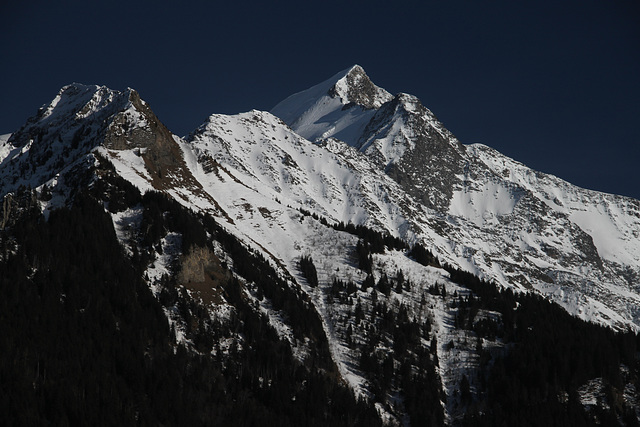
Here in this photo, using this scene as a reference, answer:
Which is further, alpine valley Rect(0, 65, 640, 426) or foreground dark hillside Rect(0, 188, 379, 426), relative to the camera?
alpine valley Rect(0, 65, 640, 426)

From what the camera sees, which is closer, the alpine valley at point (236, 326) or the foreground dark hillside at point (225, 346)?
the foreground dark hillside at point (225, 346)

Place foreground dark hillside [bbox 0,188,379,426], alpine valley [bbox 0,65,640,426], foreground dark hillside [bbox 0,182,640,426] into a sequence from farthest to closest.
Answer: alpine valley [bbox 0,65,640,426]
foreground dark hillside [bbox 0,182,640,426]
foreground dark hillside [bbox 0,188,379,426]

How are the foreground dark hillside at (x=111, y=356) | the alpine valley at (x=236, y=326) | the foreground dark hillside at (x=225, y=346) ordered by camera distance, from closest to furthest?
the foreground dark hillside at (x=111, y=356) → the foreground dark hillside at (x=225, y=346) → the alpine valley at (x=236, y=326)

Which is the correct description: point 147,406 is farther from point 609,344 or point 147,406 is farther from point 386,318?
point 609,344

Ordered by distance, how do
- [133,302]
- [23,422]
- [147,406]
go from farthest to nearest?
[133,302], [147,406], [23,422]

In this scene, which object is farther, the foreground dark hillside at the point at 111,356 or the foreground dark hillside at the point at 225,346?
the foreground dark hillside at the point at 225,346

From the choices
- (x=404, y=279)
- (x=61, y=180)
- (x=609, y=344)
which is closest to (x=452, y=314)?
(x=404, y=279)

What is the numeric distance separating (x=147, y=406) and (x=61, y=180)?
71.0 meters

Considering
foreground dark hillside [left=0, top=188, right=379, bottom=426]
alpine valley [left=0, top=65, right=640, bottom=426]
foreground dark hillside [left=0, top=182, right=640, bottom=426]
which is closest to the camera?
foreground dark hillside [left=0, top=188, right=379, bottom=426]

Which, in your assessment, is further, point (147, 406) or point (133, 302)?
point (133, 302)

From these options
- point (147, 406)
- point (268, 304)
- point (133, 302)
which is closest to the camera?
point (147, 406)

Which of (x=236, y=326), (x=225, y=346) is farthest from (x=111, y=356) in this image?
(x=236, y=326)

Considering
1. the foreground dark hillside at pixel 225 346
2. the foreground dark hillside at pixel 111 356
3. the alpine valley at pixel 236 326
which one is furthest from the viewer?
the alpine valley at pixel 236 326

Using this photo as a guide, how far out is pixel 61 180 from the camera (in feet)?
530
